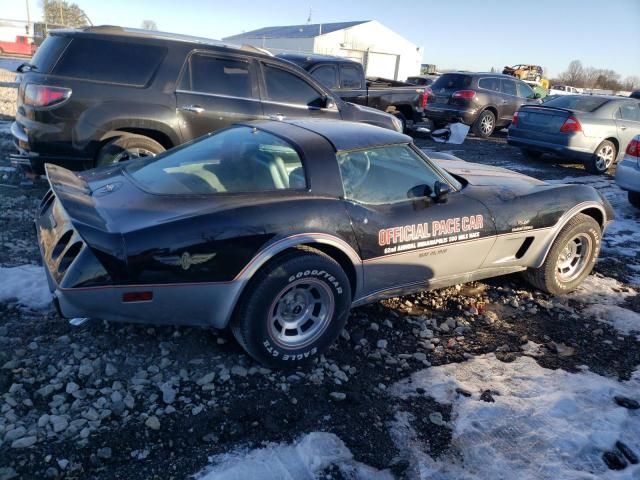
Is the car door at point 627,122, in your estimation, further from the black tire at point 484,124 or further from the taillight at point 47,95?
the taillight at point 47,95

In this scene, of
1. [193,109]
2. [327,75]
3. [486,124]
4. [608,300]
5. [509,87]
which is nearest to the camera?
[608,300]

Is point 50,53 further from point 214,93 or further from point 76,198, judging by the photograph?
point 76,198

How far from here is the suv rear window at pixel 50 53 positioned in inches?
209

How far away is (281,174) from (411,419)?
166cm

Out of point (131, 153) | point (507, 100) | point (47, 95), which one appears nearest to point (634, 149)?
point (131, 153)

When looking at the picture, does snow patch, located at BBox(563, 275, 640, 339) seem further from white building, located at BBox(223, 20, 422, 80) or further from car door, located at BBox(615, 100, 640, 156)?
white building, located at BBox(223, 20, 422, 80)

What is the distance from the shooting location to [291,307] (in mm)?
3180

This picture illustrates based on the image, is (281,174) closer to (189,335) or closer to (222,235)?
(222,235)

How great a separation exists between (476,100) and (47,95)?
440 inches

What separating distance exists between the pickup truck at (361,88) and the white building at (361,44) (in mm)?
31469

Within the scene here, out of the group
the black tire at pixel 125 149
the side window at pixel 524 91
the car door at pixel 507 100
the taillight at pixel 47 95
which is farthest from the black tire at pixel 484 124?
the taillight at pixel 47 95

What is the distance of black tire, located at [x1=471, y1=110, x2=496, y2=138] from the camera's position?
14.0 meters

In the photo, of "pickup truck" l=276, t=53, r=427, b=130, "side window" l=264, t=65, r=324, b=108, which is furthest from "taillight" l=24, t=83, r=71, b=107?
"pickup truck" l=276, t=53, r=427, b=130

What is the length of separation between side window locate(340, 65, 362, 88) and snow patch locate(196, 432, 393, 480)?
835 centimetres
